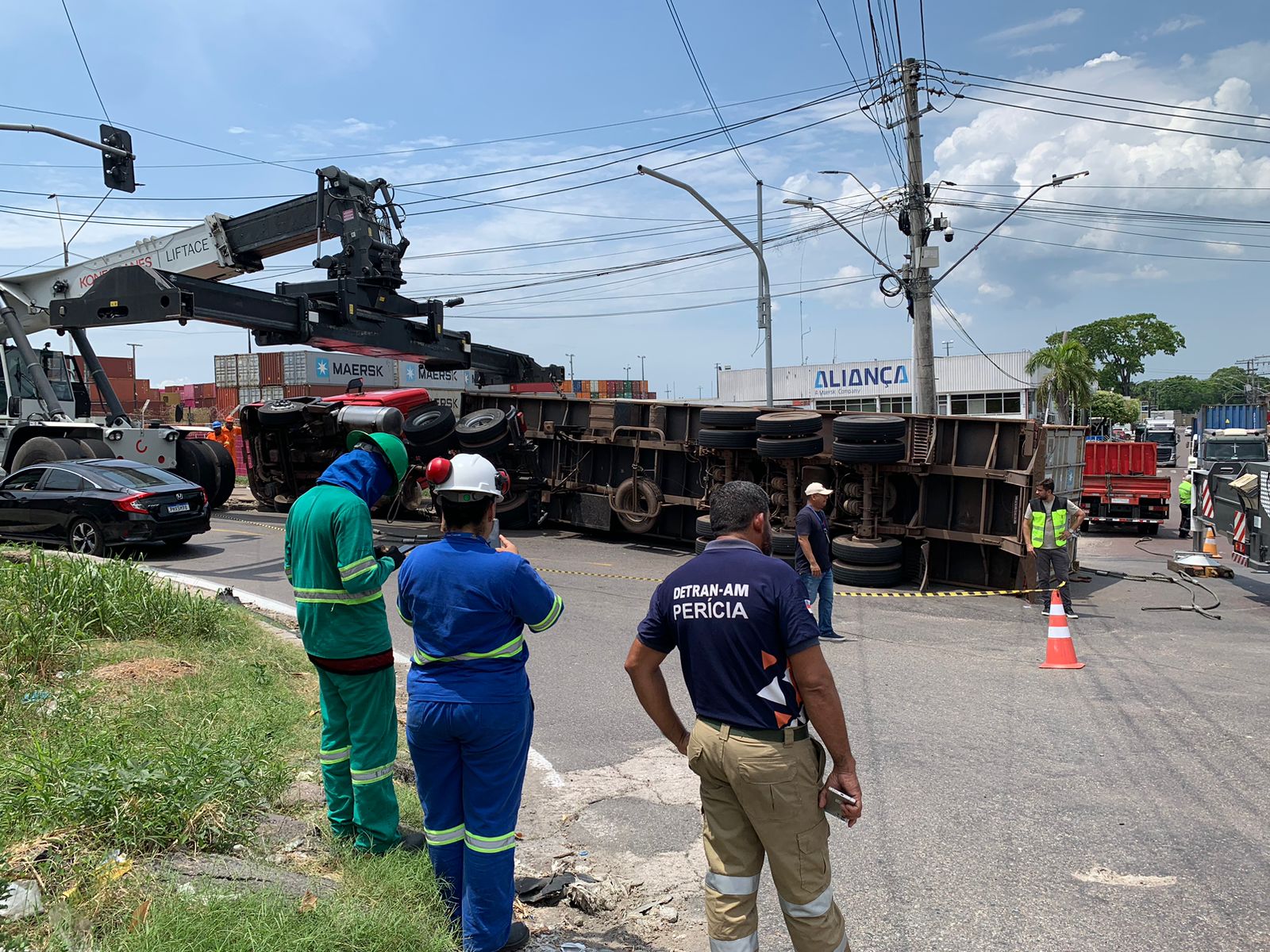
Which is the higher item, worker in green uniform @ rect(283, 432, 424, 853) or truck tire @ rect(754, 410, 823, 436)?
truck tire @ rect(754, 410, 823, 436)

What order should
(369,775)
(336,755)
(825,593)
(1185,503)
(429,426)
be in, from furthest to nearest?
(1185,503) < (429,426) < (825,593) < (336,755) < (369,775)

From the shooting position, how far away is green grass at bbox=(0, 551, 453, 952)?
121 inches

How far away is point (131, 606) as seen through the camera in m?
7.36

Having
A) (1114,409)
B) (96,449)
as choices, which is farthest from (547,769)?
(1114,409)

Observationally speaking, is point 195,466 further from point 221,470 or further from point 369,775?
point 369,775

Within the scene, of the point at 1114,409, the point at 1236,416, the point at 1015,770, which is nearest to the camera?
the point at 1015,770

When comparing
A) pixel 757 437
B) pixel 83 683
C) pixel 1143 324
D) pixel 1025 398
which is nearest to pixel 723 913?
pixel 83 683

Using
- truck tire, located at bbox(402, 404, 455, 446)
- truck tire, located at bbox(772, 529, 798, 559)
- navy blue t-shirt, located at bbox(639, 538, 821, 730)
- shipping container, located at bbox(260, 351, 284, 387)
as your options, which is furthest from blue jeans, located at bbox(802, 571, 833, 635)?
shipping container, located at bbox(260, 351, 284, 387)

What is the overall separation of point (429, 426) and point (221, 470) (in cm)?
659

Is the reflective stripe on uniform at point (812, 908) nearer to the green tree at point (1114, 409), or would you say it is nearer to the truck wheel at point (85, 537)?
the truck wheel at point (85, 537)

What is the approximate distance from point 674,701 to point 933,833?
2.62 m

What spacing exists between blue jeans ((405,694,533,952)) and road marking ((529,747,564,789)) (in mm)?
2135

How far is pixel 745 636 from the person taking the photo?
314 centimetres

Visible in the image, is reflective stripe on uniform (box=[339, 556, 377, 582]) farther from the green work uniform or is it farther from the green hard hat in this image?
the green hard hat
